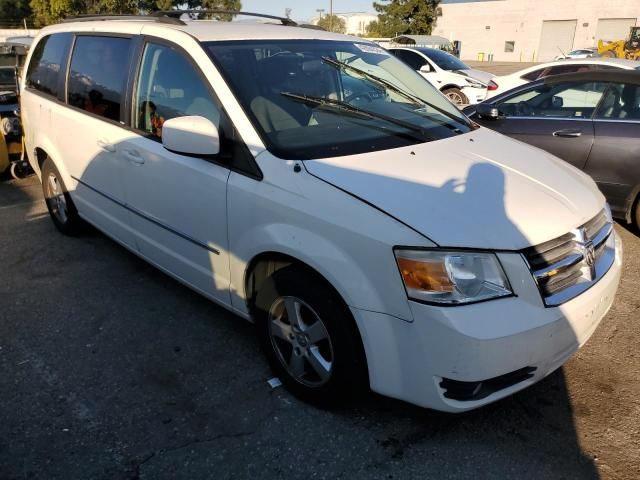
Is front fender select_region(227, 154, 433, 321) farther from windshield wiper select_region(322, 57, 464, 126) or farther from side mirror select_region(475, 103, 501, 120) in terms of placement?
side mirror select_region(475, 103, 501, 120)

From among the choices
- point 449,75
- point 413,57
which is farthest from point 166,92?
point 413,57

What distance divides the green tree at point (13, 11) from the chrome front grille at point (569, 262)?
54208 mm

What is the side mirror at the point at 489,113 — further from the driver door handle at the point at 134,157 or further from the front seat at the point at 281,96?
the driver door handle at the point at 134,157

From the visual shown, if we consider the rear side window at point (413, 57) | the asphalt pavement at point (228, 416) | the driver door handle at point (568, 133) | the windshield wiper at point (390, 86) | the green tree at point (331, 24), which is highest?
the green tree at point (331, 24)

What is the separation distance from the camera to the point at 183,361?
3070 millimetres

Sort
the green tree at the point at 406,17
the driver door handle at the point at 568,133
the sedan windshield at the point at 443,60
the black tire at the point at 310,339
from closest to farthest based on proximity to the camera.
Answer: the black tire at the point at 310,339 → the driver door handle at the point at 568,133 → the sedan windshield at the point at 443,60 → the green tree at the point at 406,17

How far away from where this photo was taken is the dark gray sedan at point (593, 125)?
476cm

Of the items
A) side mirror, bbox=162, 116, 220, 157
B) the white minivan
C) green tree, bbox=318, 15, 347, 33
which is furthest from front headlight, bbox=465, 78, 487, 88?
green tree, bbox=318, 15, 347, 33

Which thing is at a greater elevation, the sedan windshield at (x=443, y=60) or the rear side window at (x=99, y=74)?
the rear side window at (x=99, y=74)

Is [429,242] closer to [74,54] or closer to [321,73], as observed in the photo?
[321,73]

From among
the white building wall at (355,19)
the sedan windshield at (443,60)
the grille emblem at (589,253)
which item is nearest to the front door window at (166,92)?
the grille emblem at (589,253)

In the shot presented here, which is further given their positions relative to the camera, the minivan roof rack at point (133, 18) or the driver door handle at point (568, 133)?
the driver door handle at point (568, 133)

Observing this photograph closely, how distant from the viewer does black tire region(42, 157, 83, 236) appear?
15.0ft

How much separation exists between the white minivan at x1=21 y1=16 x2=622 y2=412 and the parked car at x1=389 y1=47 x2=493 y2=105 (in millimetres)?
9082
